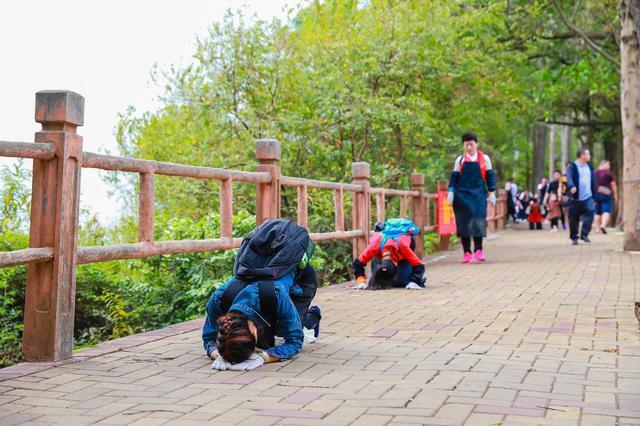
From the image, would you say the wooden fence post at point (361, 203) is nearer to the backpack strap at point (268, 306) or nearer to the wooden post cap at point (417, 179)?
the wooden post cap at point (417, 179)

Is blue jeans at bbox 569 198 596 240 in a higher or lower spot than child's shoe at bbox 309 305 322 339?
higher

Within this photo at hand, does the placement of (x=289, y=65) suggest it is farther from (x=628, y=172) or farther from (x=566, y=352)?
(x=566, y=352)

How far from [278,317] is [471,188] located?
27.1 ft

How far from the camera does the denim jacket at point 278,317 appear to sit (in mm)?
5340

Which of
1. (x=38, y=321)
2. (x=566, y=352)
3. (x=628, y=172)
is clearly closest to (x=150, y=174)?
(x=38, y=321)

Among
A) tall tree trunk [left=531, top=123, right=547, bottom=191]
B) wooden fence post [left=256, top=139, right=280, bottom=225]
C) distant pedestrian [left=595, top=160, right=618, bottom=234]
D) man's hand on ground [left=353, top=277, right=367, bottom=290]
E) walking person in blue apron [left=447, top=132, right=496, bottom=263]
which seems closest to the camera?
wooden fence post [left=256, top=139, right=280, bottom=225]

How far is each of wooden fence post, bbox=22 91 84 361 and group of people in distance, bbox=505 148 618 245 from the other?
1324cm

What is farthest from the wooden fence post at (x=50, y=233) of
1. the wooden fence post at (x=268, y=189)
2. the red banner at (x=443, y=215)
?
the red banner at (x=443, y=215)

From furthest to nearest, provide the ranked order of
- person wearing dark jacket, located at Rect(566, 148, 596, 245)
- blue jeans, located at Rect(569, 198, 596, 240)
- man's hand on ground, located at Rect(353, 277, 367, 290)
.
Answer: blue jeans, located at Rect(569, 198, 596, 240)
person wearing dark jacket, located at Rect(566, 148, 596, 245)
man's hand on ground, located at Rect(353, 277, 367, 290)

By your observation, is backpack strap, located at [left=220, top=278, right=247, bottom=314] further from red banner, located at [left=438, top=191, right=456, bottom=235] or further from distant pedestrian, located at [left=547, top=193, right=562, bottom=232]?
distant pedestrian, located at [left=547, top=193, right=562, bottom=232]

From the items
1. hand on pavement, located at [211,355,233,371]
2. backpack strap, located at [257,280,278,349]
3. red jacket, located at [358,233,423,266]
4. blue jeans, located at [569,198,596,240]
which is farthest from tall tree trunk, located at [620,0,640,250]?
hand on pavement, located at [211,355,233,371]

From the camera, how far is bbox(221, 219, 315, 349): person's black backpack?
5.41 metres

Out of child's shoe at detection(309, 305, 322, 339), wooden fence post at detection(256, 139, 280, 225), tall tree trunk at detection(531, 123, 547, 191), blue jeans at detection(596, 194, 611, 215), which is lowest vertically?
child's shoe at detection(309, 305, 322, 339)

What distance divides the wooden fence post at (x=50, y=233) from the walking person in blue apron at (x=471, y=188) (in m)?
8.46
